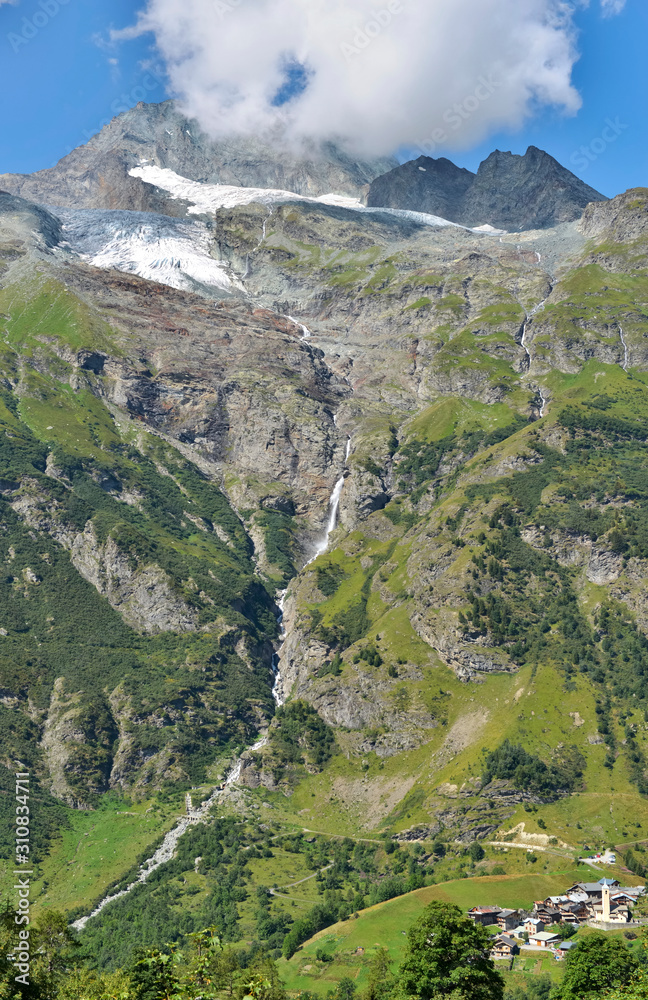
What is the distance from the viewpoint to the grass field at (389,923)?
16852 cm

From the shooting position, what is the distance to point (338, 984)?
16150 centimetres

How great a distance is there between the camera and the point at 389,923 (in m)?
182

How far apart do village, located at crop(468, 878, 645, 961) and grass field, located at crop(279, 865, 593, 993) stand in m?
Result: 7.61

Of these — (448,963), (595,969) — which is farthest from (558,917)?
(448,963)

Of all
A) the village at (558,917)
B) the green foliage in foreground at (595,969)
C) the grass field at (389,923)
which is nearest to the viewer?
the green foliage in foreground at (595,969)

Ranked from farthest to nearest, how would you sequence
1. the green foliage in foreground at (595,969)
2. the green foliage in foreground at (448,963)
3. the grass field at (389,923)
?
the grass field at (389,923) → the green foliage in foreground at (595,969) → the green foliage in foreground at (448,963)

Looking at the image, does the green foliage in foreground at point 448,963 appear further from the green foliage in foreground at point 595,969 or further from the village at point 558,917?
the village at point 558,917

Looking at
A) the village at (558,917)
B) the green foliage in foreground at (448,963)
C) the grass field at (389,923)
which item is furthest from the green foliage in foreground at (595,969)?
the grass field at (389,923)

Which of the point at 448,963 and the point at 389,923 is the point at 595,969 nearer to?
the point at 448,963

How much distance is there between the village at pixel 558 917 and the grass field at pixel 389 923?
761 cm

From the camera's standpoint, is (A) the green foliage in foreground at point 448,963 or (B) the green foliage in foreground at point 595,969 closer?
(A) the green foliage in foreground at point 448,963

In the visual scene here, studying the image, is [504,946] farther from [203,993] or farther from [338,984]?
[203,993]

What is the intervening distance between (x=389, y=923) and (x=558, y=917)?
3432 cm

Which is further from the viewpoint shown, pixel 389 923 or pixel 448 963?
pixel 389 923
